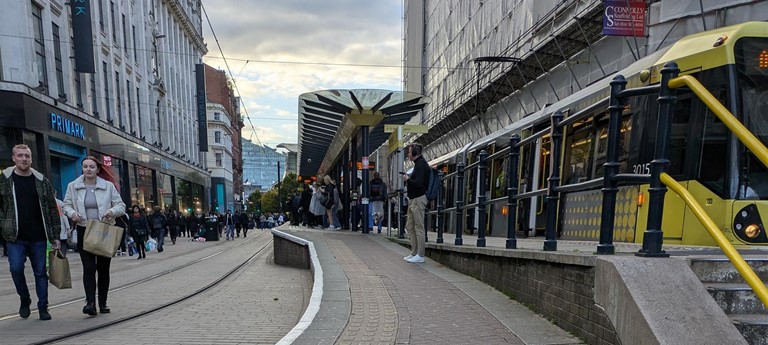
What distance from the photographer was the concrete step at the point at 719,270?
9.41 ft

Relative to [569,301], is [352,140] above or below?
above

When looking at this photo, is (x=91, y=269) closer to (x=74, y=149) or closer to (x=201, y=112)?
(x=74, y=149)

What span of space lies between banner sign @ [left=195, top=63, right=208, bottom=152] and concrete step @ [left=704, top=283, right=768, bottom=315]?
147 ft

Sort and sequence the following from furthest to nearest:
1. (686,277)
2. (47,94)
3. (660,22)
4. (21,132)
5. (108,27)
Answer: (108,27) → (47,94) → (21,132) → (660,22) → (686,277)

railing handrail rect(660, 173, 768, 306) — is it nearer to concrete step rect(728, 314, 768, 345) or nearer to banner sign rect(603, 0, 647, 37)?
concrete step rect(728, 314, 768, 345)

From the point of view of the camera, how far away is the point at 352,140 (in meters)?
15.8

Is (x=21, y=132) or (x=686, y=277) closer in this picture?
(x=686, y=277)

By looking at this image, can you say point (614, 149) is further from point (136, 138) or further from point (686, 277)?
point (136, 138)

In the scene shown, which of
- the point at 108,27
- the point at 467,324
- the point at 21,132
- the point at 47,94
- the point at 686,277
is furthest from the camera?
the point at 108,27

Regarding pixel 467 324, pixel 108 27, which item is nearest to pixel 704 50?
pixel 467 324

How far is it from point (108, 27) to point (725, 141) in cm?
2663

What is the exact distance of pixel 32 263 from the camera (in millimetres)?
4867

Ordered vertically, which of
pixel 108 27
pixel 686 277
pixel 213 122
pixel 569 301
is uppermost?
pixel 213 122

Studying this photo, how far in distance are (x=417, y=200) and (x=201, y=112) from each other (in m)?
41.8
